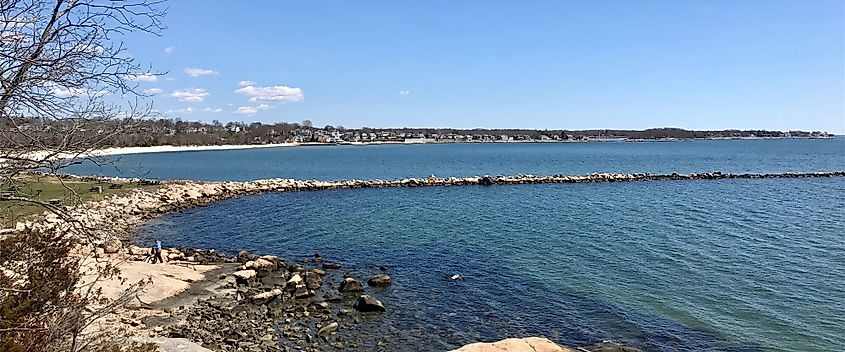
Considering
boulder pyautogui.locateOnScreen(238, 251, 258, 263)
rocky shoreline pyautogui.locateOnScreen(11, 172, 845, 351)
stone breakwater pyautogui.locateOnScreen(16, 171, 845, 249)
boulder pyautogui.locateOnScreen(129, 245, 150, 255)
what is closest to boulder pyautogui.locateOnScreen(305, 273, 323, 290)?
rocky shoreline pyautogui.locateOnScreen(11, 172, 845, 351)

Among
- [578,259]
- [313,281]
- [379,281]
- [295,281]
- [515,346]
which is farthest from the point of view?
[578,259]

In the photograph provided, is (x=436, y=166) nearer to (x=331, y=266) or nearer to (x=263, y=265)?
(x=331, y=266)

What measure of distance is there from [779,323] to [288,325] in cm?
1487

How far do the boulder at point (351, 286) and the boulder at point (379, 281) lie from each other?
1.75ft

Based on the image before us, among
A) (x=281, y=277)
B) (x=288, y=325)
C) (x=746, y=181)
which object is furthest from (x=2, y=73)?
(x=746, y=181)

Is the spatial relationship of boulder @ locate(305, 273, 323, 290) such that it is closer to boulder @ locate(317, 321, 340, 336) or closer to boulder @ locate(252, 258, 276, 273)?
boulder @ locate(252, 258, 276, 273)

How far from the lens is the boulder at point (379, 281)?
20.2 m

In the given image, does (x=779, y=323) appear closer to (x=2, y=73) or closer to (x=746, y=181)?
(x=2, y=73)

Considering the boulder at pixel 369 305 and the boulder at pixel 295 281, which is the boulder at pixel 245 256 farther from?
the boulder at pixel 369 305

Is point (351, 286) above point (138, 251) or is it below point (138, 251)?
below

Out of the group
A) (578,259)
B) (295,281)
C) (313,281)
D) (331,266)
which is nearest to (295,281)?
(295,281)

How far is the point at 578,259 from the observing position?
24.5 m

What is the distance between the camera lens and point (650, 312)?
17.5 m

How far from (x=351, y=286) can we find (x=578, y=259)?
10764mm
